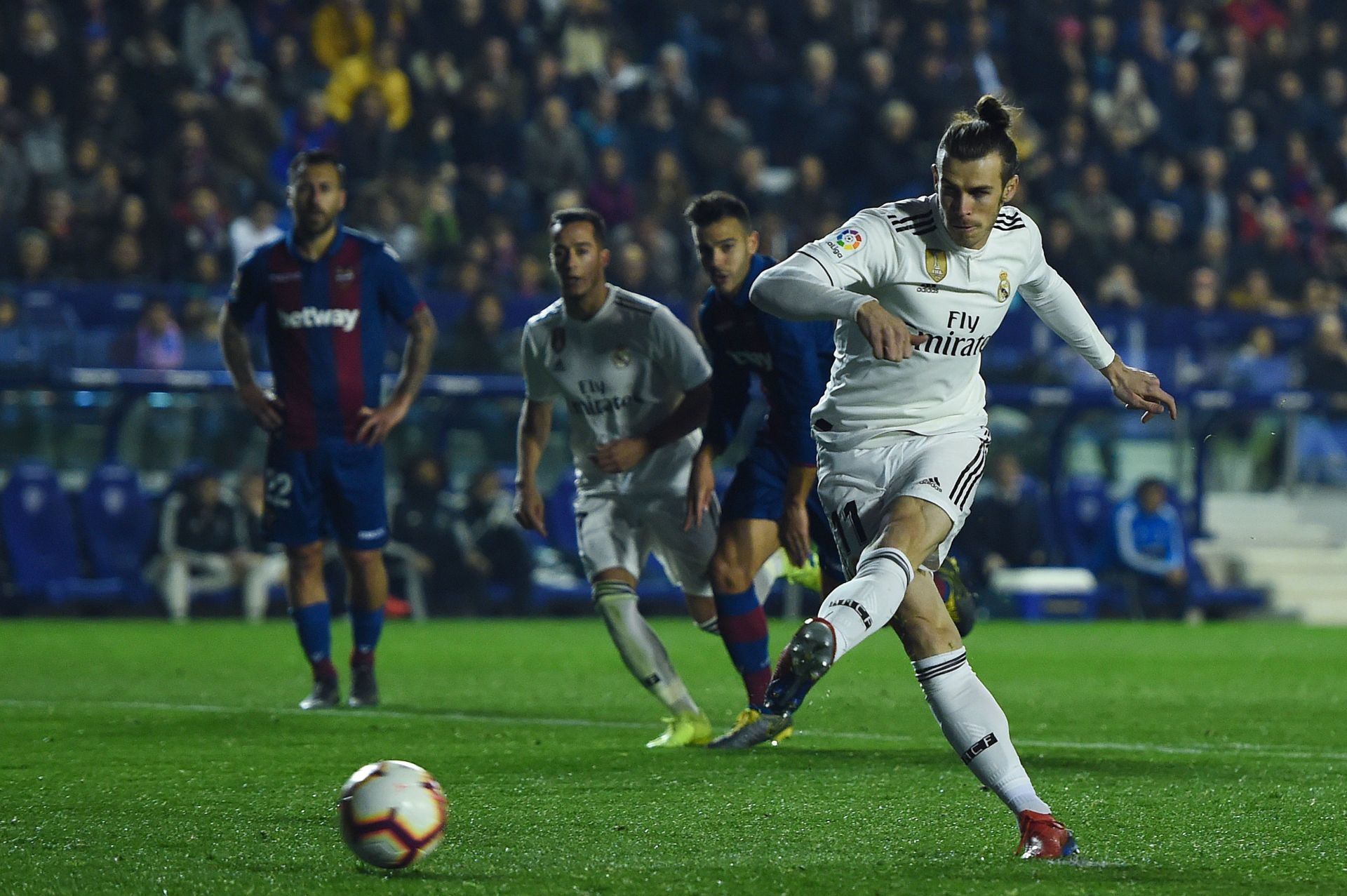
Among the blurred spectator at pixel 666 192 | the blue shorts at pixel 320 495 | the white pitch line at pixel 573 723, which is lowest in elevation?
the white pitch line at pixel 573 723

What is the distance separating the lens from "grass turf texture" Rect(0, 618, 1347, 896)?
457 centimetres

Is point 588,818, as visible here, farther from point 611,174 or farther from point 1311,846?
point 611,174

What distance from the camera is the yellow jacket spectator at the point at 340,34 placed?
59.5ft

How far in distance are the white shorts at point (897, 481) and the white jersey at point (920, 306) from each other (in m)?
0.04

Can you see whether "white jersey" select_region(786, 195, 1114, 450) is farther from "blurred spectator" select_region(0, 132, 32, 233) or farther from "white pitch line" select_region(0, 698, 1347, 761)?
"blurred spectator" select_region(0, 132, 32, 233)

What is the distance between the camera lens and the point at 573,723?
8172 mm

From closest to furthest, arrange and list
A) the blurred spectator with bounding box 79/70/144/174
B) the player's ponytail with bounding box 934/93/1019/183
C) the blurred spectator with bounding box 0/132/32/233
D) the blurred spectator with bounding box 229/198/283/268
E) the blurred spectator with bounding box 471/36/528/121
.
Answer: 1. the player's ponytail with bounding box 934/93/1019/183
2. the blurred spectator with bounding box 0/132/32/233
3. the blurred spectator with bounding box 229/198/283/268
4. the blurred spectator with bounding box 79/70/144/174
5. the blurred spectator with bounding box 471/36/528/121

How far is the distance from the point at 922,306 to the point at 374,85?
13.4 meters

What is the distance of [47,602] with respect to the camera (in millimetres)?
14945

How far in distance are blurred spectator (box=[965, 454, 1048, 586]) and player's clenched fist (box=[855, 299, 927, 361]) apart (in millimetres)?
10994

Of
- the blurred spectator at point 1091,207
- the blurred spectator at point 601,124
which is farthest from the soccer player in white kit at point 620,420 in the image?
the blurred spectator at point 1091,207

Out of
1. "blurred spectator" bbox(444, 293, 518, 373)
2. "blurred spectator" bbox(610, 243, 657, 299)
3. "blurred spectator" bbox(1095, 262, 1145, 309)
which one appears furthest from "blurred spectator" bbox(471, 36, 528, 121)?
"blurred spectator" bbox(1095, 262, 1145, 309)

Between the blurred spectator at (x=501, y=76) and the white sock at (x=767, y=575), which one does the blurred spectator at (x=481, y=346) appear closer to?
the blurred spectator at (x=501, y=76)

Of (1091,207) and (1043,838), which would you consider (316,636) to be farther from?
(1091,207)
